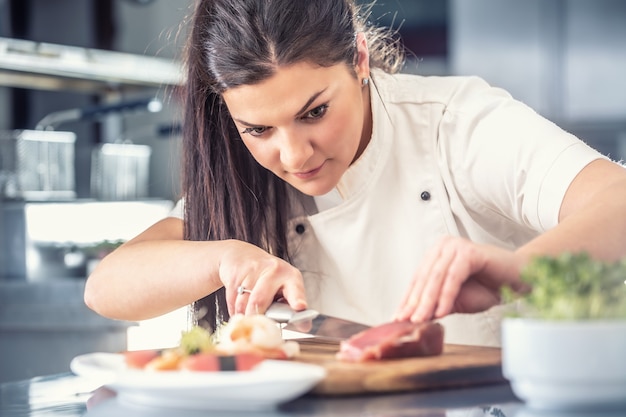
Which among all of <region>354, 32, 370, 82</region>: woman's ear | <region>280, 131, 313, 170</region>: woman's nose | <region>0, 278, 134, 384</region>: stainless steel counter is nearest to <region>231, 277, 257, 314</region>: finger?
<region>280, 131, 313, 170</region>: woman's nose

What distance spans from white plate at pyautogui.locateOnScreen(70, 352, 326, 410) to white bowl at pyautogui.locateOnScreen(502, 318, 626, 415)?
20 centimetres

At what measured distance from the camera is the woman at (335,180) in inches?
55.5

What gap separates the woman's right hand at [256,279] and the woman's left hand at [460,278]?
8.5 inches

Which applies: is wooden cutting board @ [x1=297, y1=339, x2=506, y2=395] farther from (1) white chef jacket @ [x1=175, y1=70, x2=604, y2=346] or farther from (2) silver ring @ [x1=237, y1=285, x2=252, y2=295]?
(1) white chef jacket @ [x1=175, y1=70, x2=604, y2=346]

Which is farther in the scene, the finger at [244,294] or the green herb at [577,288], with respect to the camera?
the finger at [244,294]

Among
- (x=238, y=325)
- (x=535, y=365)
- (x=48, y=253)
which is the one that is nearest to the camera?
(x=535, y=365)

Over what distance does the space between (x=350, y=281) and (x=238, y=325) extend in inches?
24.9

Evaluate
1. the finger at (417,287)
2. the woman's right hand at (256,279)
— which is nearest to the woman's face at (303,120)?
the woman's right hand at (256,279)

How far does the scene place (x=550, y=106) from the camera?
4387 mm

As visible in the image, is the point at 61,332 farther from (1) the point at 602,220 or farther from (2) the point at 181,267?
(1) the point at 602,220

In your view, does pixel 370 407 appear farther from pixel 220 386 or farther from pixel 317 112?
pixel 317 112

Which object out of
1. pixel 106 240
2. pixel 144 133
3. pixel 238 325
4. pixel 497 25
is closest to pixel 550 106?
pixel 497 25

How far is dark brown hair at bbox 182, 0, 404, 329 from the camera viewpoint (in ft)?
5.08

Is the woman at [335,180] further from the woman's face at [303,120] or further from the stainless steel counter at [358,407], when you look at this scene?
the stainless steel counter at [358,407]
